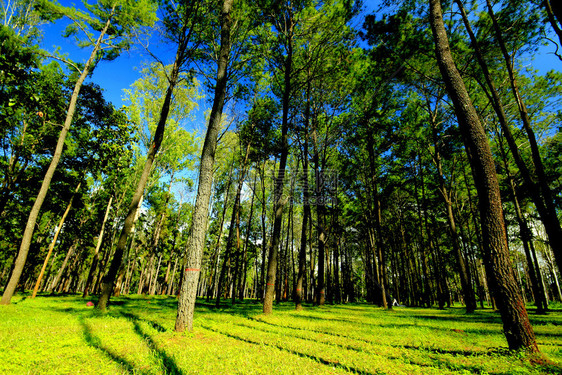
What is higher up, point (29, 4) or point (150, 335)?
point (29, 4)

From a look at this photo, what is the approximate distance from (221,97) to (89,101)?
42.8 ft

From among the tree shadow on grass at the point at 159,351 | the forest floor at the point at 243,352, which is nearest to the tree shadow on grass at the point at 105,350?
the forest floor at the point at 243,352

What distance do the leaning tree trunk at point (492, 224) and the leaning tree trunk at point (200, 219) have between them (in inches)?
240

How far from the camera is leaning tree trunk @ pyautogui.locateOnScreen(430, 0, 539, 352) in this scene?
13.0 feet

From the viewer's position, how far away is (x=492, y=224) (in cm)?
439

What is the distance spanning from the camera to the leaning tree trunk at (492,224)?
3.95 metres

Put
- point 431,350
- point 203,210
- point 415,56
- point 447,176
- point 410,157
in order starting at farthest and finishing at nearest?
point 447,176 → point 410,157 → point 415,56 → point 203,210 → point 431,350

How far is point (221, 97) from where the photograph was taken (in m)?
7.12

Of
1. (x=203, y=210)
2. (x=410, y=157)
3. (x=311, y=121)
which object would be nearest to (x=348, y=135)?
(x=311, y=121)

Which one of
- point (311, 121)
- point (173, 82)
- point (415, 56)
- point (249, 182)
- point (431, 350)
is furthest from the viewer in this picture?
point (249, 182)

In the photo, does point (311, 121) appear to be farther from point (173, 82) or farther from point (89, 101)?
point (89, 101)

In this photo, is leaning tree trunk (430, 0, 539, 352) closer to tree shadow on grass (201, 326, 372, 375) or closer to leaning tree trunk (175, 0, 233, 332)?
tree shadow on grass (201, 326, 372, 375)

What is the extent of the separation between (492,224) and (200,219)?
21.3ft

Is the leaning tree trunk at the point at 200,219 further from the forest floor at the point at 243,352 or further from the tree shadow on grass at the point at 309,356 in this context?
the tree shadow on grass at the point at 309,356
